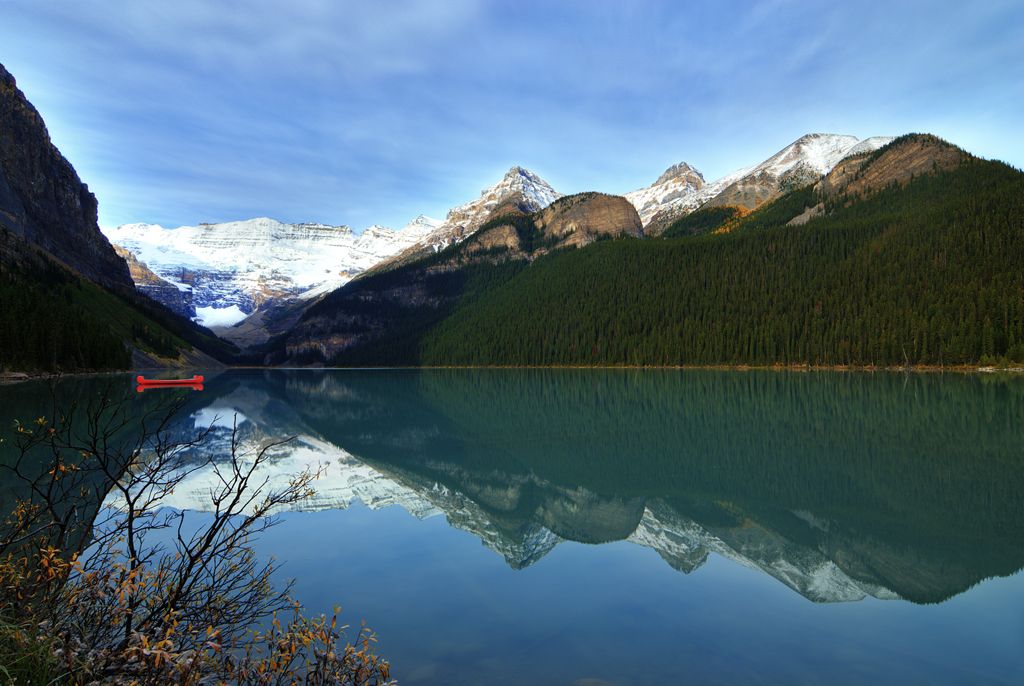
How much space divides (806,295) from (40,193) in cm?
20909

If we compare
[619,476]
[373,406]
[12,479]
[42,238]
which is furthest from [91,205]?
[619,476]

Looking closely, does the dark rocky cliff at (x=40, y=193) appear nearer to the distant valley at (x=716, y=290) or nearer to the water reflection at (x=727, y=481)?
the distant valley at (x=716, y=290)

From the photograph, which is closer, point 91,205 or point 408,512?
point 408,512

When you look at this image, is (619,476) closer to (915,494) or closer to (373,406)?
(915,494)

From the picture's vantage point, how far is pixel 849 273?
126938mm

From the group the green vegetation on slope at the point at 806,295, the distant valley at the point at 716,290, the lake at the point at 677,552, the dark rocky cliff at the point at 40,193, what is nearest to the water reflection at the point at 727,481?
the lake at the point at 677,552

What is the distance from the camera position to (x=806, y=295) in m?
129

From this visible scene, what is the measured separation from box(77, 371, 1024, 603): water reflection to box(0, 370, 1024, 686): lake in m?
0.11

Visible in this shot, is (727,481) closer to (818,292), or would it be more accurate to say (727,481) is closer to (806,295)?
(818,292)

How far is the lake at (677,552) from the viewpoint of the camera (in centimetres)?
927

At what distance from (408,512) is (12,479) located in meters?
15.3

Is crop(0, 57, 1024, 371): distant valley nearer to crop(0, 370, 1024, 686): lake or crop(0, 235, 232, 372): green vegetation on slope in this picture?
crop(0, 235, 232, 372): green vegetation on slope

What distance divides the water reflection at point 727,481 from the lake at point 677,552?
114mm

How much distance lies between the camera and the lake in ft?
30.4
